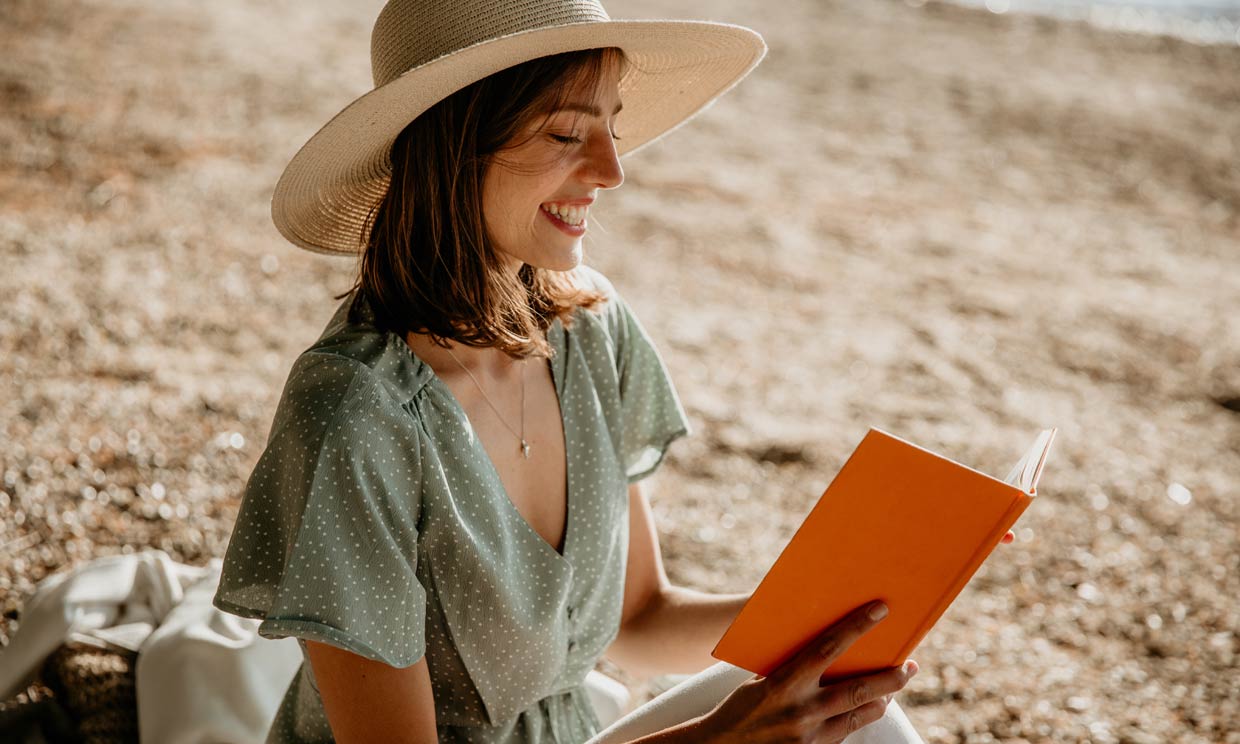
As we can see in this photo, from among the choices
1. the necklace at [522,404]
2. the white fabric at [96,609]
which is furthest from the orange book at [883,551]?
the white fabric at [96,609]

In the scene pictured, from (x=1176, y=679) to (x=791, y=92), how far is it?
532 centimetres

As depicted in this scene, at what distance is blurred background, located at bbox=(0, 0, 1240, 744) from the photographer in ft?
10.3

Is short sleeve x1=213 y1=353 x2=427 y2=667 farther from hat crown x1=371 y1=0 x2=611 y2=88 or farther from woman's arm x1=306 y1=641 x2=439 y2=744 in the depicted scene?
hat crown x1=371 y1=0 x2=611 y2=88

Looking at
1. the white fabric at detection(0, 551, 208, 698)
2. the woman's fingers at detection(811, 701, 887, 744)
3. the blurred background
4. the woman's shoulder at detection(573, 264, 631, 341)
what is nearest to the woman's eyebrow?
the woman's shoulder at detection(573, 264, 631, 341)

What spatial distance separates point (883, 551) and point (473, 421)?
24.1 inches

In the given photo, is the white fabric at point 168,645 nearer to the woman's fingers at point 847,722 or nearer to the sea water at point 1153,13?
the woman's fingers at point 847,722

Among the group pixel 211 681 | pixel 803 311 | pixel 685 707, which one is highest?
pixel 685 707

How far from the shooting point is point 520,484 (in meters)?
1.70

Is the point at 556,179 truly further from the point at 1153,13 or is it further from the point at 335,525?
the point at 1153,13

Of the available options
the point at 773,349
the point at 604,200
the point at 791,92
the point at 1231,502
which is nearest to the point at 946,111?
the point at 791,92

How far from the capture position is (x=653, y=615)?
1964mm

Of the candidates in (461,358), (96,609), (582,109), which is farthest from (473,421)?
(96,609)

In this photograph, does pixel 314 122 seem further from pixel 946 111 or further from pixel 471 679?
pixel 471 679

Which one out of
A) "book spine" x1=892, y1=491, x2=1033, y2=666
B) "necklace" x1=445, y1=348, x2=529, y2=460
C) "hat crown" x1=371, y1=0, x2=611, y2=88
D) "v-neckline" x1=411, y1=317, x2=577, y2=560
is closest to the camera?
"book spine" x1=892, y1=491, x2=1033, y2=666
